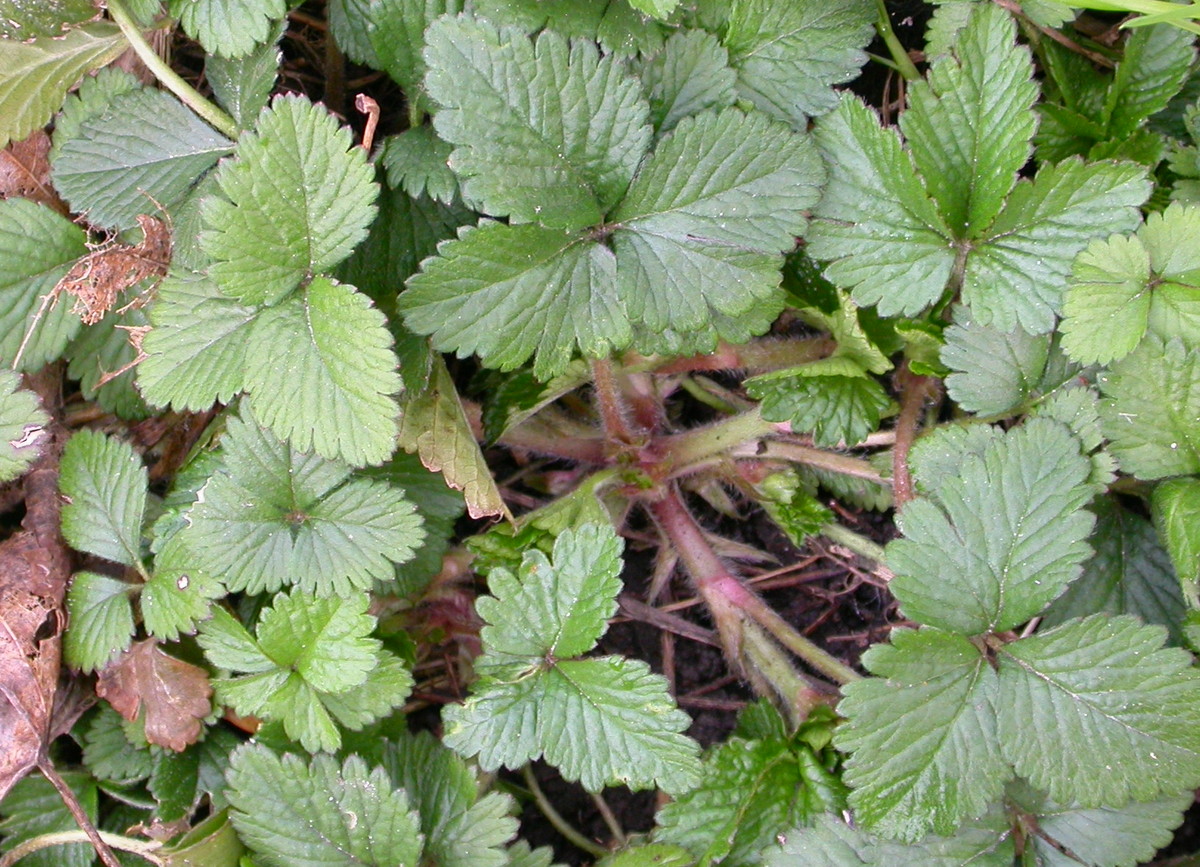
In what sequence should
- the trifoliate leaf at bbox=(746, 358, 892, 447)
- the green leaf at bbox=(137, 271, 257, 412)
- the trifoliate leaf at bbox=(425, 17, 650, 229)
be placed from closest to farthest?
the trifoliate leaf at bbox=(425, 17, 650, 229) → the green leaf at bbox=(137, 271, 257, 412) → the trifoliate leaf at bbox=(746, 358, 892, 447)

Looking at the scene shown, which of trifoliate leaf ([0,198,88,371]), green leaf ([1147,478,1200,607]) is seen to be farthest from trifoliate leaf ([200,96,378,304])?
green leaf ([1147,478,1200,607])

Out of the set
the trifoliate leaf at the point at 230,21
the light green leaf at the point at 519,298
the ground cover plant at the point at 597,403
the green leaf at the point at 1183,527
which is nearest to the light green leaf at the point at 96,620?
the ground cover plant at the point at 597,403

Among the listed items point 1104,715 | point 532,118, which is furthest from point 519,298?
point 1104,715

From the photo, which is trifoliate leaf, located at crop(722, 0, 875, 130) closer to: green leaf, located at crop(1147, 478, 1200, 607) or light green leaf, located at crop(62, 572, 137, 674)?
green leaf, located at crop(1147, 478, 1200, 607)

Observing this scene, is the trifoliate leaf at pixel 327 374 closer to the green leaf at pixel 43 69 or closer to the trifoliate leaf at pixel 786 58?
the green leaf at pixel 43 69

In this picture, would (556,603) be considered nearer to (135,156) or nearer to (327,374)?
(327,374)

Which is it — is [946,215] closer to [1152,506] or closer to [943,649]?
[1152,506]

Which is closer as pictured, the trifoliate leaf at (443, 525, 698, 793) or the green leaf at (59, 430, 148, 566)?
the trifoliate leaf at (443, 525, 698, 793)
